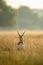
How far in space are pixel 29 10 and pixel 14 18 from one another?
203mm

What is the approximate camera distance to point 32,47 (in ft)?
7.41

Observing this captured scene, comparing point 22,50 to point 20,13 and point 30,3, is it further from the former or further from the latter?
point 30,3

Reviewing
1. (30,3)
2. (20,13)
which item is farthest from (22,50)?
(30,3)

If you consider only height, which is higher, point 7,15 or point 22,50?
point 7,15

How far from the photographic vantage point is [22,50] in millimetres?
2248

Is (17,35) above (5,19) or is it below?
below

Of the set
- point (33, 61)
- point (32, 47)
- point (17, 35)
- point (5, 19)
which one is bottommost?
point (33, 61)

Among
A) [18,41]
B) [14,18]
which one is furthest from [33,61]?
[14,18]

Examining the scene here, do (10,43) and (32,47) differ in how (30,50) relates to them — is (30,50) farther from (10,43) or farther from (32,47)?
(10,43)

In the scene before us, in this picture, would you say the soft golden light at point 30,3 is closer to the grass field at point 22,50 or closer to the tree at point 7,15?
the tree at point 7,15

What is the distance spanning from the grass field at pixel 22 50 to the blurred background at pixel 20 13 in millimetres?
91

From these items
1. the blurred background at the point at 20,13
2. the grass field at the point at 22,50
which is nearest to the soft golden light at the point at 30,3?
the blurred background at the point at 20,13

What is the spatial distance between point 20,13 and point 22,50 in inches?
17.3

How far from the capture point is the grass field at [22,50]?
2.23 meters
